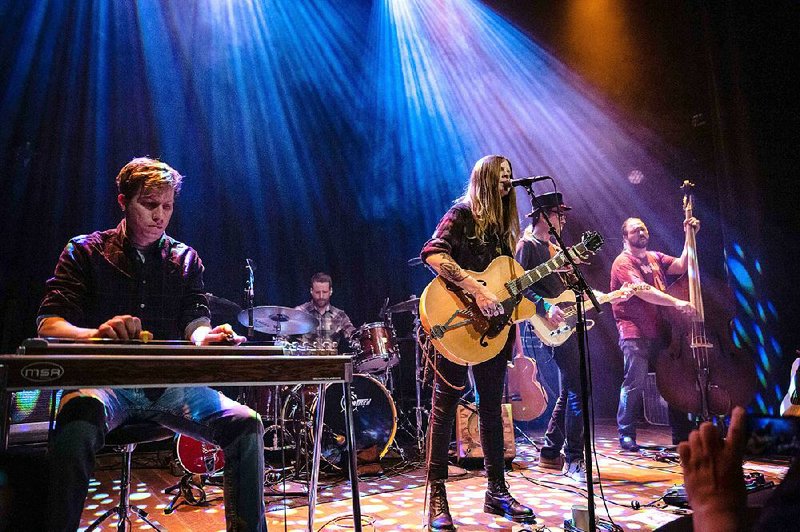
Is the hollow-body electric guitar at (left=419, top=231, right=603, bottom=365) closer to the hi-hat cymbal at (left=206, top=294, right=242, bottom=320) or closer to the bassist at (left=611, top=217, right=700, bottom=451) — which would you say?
the bassist at (left=611, top=217, right=700, bottom=451)

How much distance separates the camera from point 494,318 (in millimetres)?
3518

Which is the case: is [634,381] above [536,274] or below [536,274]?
below

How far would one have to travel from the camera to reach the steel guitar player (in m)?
1.98

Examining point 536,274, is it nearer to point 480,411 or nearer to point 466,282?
point 466,282

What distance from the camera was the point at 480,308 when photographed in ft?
11.3

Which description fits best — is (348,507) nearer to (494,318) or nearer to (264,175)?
(494,318)

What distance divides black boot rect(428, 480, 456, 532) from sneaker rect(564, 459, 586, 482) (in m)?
1.74

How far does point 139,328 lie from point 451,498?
292cm

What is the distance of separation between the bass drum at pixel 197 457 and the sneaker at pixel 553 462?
3030 mm

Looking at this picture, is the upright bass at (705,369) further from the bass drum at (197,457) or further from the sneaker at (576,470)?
the bass drum at (197,457)

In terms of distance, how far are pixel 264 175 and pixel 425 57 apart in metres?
3.42

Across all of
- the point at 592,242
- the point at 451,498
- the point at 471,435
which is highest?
the point at 592,242

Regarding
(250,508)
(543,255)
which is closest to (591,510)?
(250,508)

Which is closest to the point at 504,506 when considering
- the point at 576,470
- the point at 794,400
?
the point at 576,470
